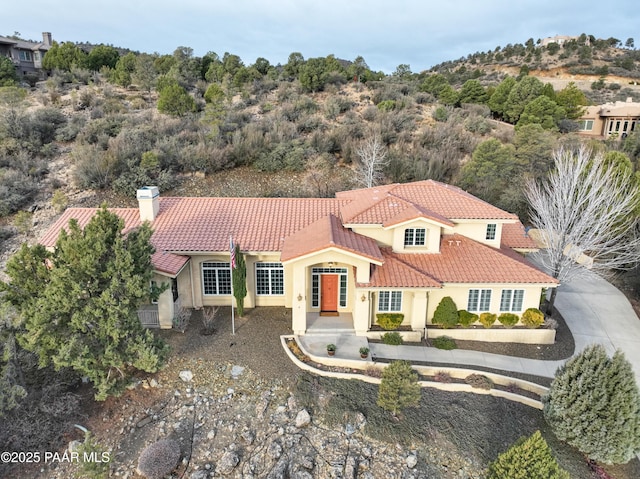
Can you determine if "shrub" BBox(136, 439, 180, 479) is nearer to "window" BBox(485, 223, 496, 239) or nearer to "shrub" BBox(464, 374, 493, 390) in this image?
"shrub" BBox(464, 374, 493, 390)

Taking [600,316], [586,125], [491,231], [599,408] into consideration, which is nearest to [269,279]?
[491,231]

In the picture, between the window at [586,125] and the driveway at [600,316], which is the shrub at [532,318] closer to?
the driveway at [600,316]

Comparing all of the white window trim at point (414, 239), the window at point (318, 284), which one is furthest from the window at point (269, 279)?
the white window trim at point (414, 239)

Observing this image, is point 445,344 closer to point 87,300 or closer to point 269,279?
point 269,279

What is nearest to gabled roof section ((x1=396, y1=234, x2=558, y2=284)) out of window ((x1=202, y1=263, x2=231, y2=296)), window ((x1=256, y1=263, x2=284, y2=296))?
window ((x1=256, y1=263, x2=284, y2=296))

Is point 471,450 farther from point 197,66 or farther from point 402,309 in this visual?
Result: point 197,66

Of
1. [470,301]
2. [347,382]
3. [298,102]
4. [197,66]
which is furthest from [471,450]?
[197,66]
